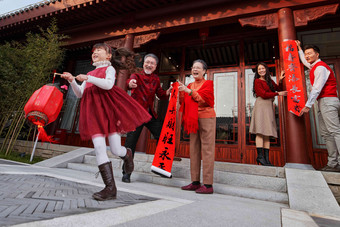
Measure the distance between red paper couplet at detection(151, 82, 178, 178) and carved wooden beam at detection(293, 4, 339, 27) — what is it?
9.51 feet

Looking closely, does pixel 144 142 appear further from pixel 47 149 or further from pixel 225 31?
pixel 225 31

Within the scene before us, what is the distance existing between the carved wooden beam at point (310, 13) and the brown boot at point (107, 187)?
13.6 ft

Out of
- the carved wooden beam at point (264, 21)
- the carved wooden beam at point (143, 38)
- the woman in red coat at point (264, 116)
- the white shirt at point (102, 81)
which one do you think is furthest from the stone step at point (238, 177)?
the carved wooden beam at point (143, 38)

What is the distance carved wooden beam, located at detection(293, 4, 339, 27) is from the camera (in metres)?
3.42

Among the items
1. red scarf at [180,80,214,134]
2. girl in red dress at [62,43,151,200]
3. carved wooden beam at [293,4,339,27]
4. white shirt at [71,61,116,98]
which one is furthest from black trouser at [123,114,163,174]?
carved wooden beam at [293,4,339,27]

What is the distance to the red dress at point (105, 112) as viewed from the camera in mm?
1521

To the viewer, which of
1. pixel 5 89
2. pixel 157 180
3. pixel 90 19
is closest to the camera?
pixel 157 180

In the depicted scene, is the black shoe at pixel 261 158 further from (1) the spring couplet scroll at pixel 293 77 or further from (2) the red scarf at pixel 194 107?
(2) the red scarf at pixel 194 107

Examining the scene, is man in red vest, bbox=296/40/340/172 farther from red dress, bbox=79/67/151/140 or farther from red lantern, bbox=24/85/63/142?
red lantern, bbox=24/85/63/142

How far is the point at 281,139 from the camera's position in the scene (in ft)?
13.3

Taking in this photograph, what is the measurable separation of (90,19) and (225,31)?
12.4 feet

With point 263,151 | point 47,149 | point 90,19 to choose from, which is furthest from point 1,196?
point 90,19

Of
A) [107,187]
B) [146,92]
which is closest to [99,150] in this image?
[107,187]

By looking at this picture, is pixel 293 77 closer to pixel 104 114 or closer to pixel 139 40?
pixel 104 114
